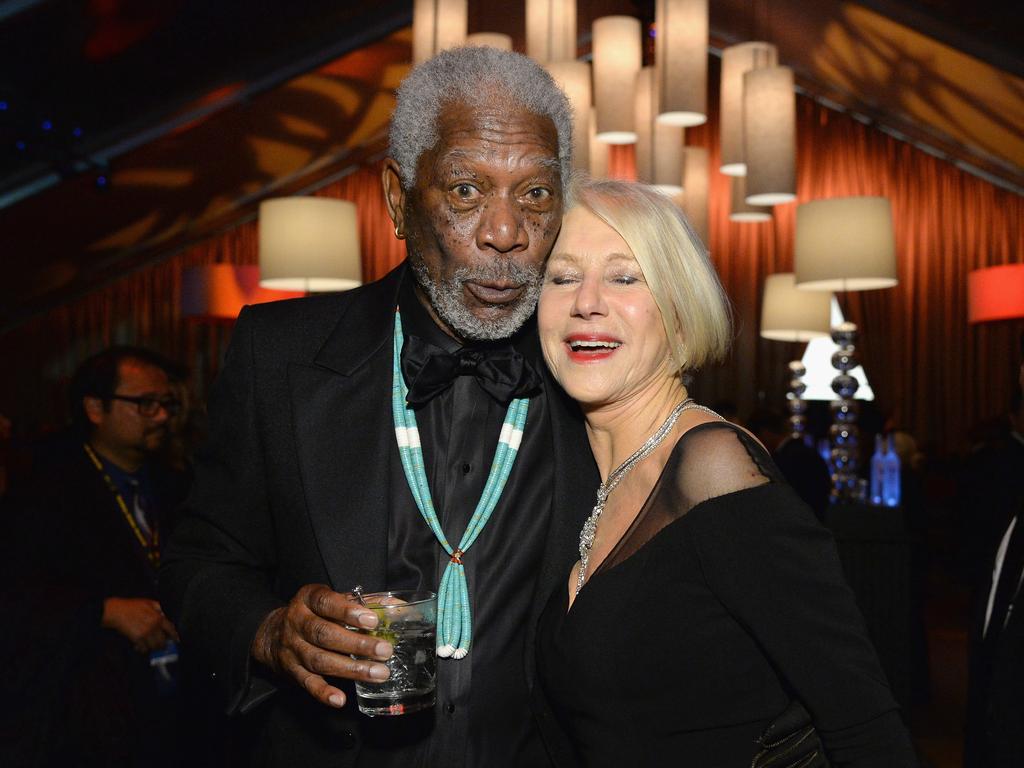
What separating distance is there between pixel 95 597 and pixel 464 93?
83.1 inches

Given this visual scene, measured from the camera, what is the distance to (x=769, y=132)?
15.8ft

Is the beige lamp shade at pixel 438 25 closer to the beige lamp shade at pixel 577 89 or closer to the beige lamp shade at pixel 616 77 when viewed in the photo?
the beige lamp shade at pixel 577 89

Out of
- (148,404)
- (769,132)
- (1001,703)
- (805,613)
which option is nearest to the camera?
(805,613)

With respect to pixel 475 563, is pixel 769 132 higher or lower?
higher

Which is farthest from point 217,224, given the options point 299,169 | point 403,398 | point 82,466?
point 403,398

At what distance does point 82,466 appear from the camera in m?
3.47

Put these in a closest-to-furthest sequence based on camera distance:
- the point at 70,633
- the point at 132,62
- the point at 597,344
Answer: the point at 597,344
the point at 70,633
the point at 132,62

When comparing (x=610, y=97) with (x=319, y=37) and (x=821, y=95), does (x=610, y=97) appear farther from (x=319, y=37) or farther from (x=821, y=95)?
(x=821, y=95)

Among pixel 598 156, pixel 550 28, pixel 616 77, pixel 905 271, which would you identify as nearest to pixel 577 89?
pixel 616 77

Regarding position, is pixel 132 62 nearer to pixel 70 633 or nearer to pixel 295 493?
pixel 70 633

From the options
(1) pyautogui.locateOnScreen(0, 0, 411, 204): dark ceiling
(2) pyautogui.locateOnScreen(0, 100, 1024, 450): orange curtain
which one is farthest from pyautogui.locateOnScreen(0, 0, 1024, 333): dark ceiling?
(2) pyautogui.locateOnScreen(0, 100, 1024, 450): orange curtain

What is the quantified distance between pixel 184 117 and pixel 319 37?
1.34 meters

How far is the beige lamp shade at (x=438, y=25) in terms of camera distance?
468cm

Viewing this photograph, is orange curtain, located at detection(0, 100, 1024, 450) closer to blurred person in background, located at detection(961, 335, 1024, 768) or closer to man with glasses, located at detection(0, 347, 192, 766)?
man with glasses, located at detection(0, 347, 192, 766)
